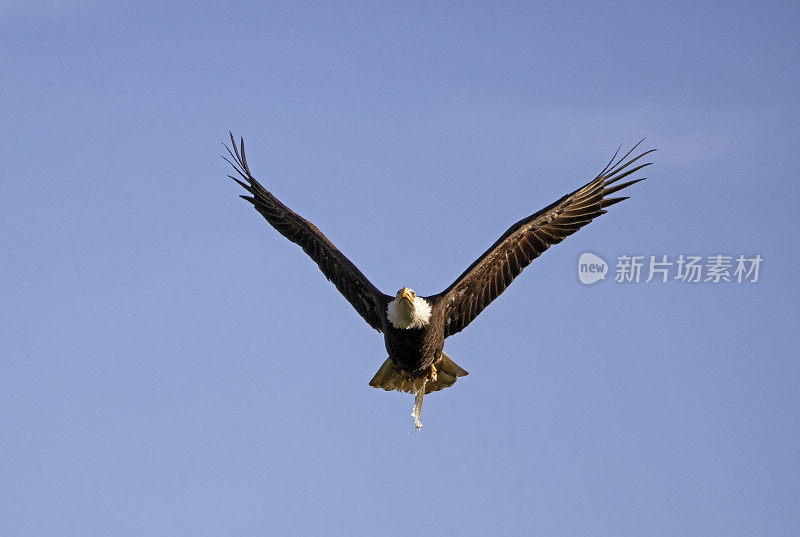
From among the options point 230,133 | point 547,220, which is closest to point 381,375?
point 547,220

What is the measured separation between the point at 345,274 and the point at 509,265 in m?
1.78

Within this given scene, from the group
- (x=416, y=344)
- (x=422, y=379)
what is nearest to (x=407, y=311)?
(x=416, y=344)

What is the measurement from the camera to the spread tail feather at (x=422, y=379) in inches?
476

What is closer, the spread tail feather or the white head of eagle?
the white head of eagle

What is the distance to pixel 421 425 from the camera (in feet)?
38.6

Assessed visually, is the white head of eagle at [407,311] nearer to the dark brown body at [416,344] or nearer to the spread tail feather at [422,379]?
the dark brown body at [416,344]

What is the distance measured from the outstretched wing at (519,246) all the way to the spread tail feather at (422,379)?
47 centimetres

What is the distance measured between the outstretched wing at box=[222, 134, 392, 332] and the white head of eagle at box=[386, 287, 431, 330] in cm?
23

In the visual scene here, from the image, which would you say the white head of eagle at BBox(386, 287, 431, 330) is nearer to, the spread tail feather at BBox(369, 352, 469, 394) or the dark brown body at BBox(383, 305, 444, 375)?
the dark brown body at BBox(383, 305, 444, 375)

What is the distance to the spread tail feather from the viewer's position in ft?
39.7

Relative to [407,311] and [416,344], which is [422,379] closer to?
[416,344]

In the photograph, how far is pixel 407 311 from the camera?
10.8 meters

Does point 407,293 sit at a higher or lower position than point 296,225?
lower

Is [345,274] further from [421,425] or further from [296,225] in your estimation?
[421,425]
